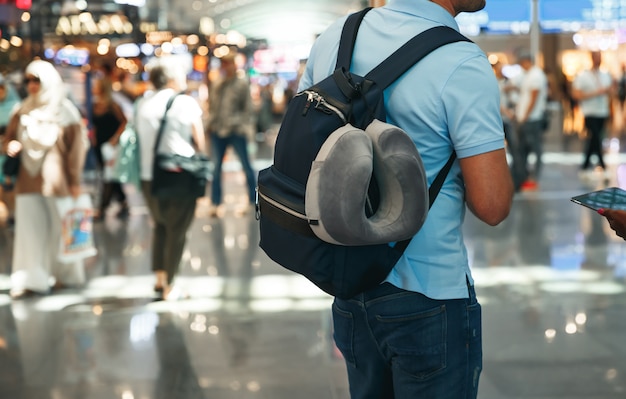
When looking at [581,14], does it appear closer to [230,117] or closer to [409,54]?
[230,117]

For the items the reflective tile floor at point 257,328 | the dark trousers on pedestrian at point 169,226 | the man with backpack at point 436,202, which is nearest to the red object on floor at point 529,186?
the reflective tile floor at point 257,328

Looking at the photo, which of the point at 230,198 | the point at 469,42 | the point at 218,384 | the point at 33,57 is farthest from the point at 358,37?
the point at 230,198

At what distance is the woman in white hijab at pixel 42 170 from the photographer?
6.54 m

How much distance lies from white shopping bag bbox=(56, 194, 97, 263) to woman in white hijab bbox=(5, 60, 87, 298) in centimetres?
7

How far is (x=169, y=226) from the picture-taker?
641cm

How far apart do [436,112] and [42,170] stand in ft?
16.4

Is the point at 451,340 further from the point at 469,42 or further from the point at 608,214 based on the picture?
the point at 469,42

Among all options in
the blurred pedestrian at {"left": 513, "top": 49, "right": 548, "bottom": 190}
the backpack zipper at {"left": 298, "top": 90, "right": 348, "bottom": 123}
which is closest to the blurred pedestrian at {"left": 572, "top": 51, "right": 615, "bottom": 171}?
the blurred pedestrian at {"left": 513, "top": 49, "right": 548, "bottom": 190}

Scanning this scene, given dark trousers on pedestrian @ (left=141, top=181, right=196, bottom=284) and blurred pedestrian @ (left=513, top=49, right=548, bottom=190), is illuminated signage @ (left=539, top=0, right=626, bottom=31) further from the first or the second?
dark trousers on pedestrian @ (left=141, top=181, right=196, bottom=284)

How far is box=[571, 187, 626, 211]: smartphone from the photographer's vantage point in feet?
7.88

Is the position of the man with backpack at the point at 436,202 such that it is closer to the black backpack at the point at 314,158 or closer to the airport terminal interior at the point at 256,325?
the black backpack at the point at 314,158

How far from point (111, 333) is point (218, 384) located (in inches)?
52.1

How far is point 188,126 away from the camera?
6379 mm

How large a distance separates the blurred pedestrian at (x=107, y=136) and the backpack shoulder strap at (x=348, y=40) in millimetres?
8623
